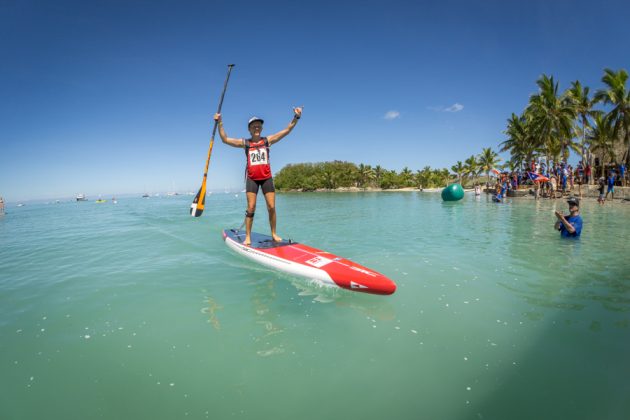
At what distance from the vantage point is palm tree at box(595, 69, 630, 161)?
2664 cm

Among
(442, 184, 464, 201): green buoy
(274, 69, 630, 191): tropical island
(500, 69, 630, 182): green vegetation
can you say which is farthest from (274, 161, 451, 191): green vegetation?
(442, 184, 464, 201): green buoy

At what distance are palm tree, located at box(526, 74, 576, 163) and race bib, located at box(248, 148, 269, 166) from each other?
37.2 m

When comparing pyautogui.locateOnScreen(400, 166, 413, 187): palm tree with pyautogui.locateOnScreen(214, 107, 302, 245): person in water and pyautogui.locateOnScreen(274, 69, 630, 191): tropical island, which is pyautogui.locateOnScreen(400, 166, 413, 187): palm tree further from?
pyautogui.locateOnScreen(214, 107, 302, 245): person in water

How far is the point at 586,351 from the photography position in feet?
11.2

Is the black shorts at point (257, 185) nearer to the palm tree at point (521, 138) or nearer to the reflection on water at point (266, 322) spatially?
the reflection on water at point (266, 322)

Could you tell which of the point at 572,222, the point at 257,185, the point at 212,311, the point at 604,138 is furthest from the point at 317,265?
the point at 604,138

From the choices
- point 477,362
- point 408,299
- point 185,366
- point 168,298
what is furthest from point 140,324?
point 477,362

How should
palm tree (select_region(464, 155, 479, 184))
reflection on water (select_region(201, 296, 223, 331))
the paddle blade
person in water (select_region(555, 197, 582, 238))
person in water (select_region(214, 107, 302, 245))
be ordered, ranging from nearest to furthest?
reflection on water (select_region(201, 296, 223, 331)) → person in water (select_region(214, 107, 302, 245)) → person in water (select_region(555, 197, 582, 238)) → the paddle blade → palm tree (select_region(464, 155, 479, 184))

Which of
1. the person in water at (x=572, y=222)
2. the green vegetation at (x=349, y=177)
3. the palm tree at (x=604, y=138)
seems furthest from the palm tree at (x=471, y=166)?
the person in water at (x=572, y=222)

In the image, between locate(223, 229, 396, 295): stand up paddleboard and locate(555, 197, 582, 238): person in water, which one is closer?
locate(223, 229, 396, 295): stand up paddleboard

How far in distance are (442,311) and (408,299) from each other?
2.04 ft

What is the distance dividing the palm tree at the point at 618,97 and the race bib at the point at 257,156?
119 feet

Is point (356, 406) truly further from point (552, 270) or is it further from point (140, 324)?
point (552, 270)

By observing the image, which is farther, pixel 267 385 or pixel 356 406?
pixel 267 385
